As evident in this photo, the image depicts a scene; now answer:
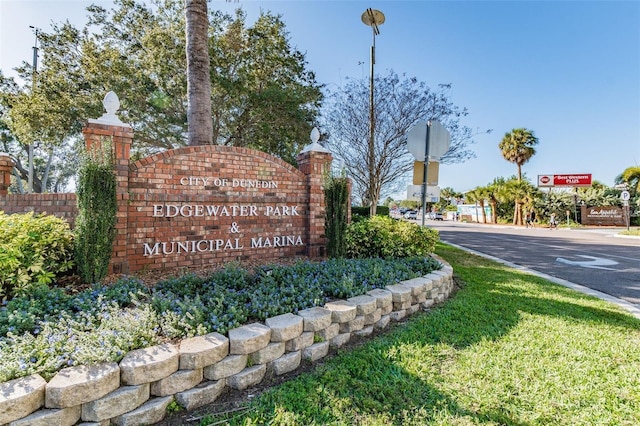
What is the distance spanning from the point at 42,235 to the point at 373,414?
4.02 metres

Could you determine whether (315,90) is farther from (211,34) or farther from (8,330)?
(8,330)

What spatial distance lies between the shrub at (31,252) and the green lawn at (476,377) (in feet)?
8.73

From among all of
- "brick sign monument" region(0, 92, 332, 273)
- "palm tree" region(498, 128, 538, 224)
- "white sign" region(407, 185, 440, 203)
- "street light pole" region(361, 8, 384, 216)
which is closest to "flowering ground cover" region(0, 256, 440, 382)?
"brick sign monument" region(0, 92, 332, 273)

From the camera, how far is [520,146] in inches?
1220

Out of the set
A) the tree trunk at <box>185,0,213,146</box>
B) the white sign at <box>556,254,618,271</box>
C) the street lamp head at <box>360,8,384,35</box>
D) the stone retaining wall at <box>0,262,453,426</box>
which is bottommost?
the white sign at <box>556,254,618,271</box>

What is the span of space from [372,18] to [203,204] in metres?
7.76

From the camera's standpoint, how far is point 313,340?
2.81 meters

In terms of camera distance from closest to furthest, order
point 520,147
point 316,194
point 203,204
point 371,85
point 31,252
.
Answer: point 31,252, point 203,204, point 316,194, point 371,85, point 520,147

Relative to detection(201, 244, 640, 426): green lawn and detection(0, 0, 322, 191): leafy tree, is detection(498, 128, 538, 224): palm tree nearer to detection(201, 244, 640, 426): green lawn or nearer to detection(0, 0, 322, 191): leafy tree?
detection(0, 0, 322, 191): leafy tree

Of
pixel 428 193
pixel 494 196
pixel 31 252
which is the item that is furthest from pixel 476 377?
pixel 494 196

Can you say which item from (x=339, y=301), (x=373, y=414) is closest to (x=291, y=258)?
(x=339, y=301)

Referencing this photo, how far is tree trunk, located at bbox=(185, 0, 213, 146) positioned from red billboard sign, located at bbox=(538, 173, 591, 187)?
34.3 meters

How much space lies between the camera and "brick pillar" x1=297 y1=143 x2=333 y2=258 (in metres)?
6.10

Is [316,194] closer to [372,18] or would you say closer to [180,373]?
[180,373]
